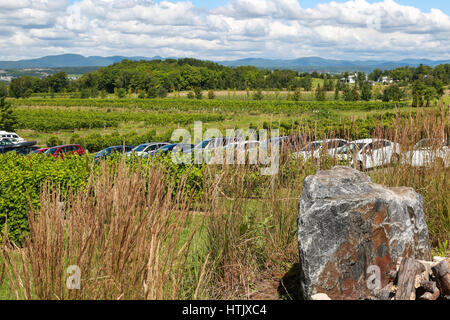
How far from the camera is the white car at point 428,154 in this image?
5.10 meters

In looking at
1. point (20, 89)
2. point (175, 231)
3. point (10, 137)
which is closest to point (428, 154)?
point (175, 231)

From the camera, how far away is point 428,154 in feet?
17.3

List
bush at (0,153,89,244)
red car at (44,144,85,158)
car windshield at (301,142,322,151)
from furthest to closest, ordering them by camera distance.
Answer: red car at (44,144,85,158) < bush at (0,153,89,244) < car windshield at (301,142,322,151)

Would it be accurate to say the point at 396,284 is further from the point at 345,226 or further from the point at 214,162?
the point at 214,162

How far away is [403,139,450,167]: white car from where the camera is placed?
16.7ft

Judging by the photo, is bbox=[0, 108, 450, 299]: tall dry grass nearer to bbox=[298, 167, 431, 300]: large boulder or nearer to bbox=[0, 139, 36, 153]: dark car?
bbox=[298, 167, 431, 300]: large boulder

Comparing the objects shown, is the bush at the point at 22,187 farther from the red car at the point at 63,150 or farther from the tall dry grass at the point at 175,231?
the red car at the point at 63,150

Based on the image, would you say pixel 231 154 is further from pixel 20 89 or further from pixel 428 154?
pixel 20 89

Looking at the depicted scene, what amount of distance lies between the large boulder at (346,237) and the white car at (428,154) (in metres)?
1.92

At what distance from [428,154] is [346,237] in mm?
2673

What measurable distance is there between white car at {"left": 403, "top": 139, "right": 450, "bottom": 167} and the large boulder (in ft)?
6.29

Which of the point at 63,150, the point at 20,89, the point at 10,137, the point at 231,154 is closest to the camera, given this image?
the point at 231,154

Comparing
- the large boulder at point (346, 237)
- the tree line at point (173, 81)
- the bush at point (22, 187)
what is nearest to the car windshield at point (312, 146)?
the large boulder at point (346, 237)

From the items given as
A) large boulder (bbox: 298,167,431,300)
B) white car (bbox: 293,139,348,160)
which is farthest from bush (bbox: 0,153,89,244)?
large boulder (bbox: 298,167,431,300)
